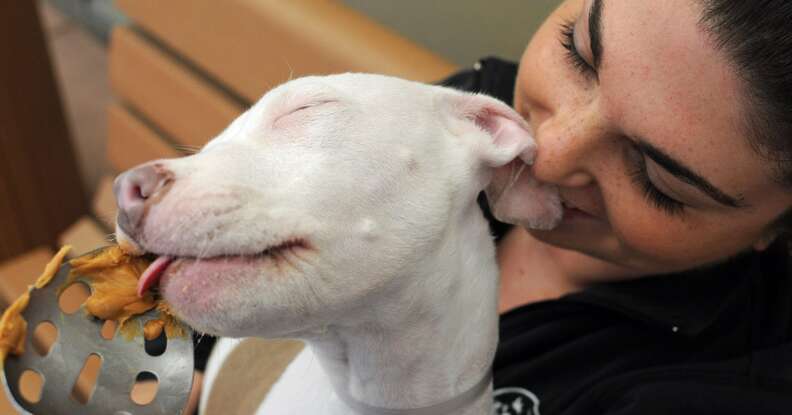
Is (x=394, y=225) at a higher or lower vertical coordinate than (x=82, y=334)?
higher

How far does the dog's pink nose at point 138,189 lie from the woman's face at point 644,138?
374mm

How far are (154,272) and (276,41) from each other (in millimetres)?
890

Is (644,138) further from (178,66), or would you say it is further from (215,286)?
(178,66)

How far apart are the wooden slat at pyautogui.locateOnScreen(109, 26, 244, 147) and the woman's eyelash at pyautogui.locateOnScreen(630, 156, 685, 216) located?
96cm

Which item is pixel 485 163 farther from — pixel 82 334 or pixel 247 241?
pixel 82 334

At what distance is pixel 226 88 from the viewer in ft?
5.64

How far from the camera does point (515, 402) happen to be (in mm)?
1007

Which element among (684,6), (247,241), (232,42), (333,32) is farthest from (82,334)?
(232,42)

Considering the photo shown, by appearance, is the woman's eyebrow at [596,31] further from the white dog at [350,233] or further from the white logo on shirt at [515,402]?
the white logo on shirt at [515,402]

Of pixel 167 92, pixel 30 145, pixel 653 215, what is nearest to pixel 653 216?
pixel 653 215

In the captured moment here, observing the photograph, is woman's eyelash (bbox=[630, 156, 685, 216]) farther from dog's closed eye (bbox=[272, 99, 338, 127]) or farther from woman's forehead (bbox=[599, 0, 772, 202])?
dog's closed eye (bbox=[272, 99, 338, 127])

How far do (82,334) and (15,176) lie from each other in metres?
1.56

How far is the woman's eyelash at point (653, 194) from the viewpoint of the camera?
83 cm

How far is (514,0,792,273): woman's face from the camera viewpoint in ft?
2.42
